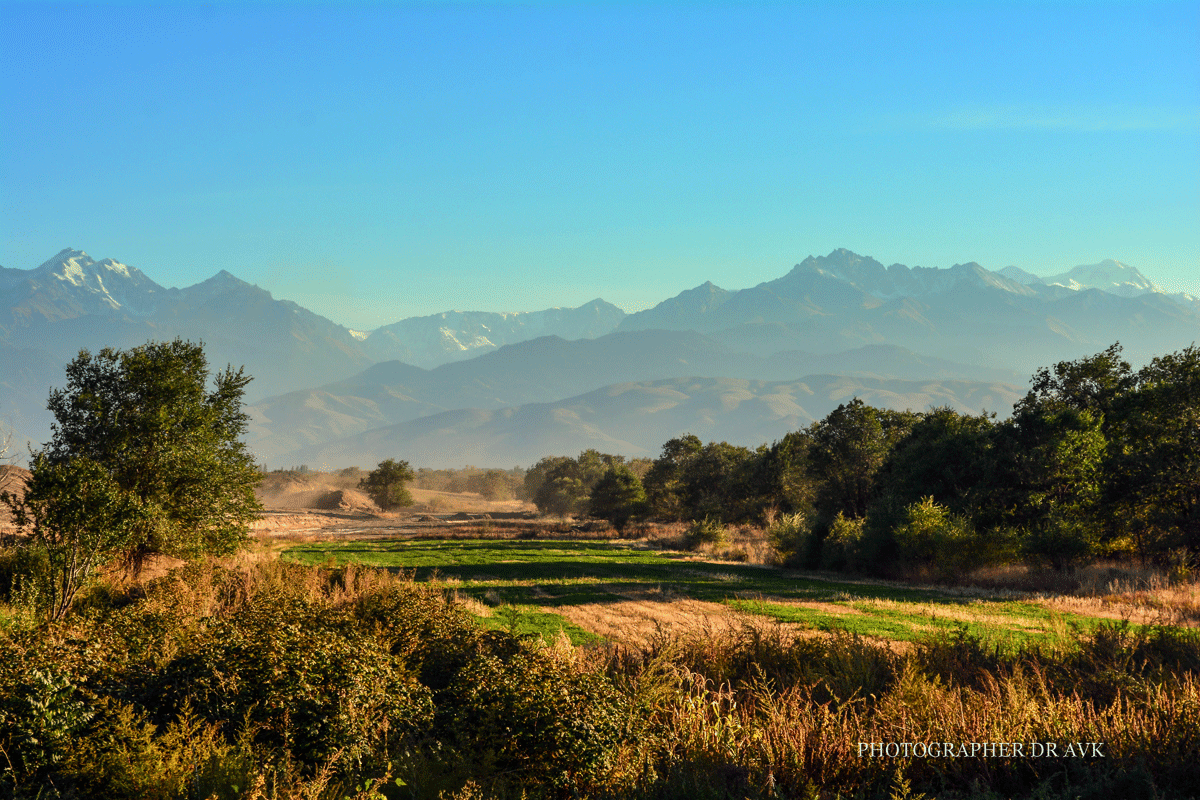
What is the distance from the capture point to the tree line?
31359 mm

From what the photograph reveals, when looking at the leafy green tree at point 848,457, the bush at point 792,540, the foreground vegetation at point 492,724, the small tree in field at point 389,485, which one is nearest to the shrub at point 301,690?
the foreground vegetation at point 492,724

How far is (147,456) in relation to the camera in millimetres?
25094

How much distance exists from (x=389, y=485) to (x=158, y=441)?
3682 inches

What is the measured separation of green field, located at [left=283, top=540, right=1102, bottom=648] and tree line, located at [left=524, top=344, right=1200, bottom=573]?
4.04m

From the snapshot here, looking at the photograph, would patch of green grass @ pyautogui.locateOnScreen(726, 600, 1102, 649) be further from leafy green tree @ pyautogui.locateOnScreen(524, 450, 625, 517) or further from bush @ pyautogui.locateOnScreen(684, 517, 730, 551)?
leafy green tree @ pyautogui.locateOnScreen(524, 450, 625, 517)

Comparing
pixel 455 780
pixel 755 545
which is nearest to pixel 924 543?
pixel 755 545

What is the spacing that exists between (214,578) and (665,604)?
1621 cm

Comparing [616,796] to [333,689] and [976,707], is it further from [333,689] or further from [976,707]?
[976,707]

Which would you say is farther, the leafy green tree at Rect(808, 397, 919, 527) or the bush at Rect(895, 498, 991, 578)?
the leafy green tree at Rect(808, 397, 919, 527)

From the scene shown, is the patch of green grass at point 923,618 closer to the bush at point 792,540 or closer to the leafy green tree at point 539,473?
the bush at point 792,540

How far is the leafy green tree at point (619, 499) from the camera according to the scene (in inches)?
3068

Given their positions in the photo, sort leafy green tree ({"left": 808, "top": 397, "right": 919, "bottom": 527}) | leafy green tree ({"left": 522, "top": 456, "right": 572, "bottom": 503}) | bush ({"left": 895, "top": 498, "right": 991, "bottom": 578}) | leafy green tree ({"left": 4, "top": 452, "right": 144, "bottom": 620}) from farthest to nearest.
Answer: leafy green tree ({"left": 522, "top": 456, "right": 572, "bottom": 503}) → leafy green tree ({"left": 808, "top": 397, "right": 919, "bottom": 527}) → bush ({"left": 895, "top": 498, "right": 991, "bottom": 578}) → leafy green tree ({"left": 4, "top": 452, "right": 144, "bottom": 620})

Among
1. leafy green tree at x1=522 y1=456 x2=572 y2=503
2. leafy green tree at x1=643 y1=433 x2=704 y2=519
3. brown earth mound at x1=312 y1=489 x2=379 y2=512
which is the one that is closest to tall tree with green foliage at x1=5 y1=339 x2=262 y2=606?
leafy green tree at x1=643 y1=433 x2=704 y2=519

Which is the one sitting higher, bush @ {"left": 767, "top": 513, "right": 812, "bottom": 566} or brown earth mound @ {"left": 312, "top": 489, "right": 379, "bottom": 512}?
bush @ {"left": 767, "top": 513, "right": 812, "bottom": 566}
